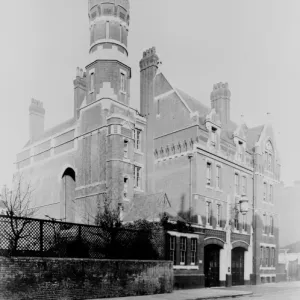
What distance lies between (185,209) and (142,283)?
13482 mm

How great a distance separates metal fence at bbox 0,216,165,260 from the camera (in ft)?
59.5

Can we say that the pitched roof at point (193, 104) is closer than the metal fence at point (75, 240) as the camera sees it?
No

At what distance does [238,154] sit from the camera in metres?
41.4

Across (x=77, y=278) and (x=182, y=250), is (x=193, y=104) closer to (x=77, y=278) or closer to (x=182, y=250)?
(x=182, y=250)

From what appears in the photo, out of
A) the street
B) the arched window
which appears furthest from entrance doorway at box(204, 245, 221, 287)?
the arched window

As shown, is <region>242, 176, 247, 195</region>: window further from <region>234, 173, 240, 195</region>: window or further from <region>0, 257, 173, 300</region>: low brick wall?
<region>0, 257, 173, 300</region>: low brick wall

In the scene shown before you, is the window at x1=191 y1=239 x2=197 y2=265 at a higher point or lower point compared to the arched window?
lower

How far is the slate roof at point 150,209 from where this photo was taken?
31.1 m

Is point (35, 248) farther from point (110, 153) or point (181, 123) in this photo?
point (181, 123)

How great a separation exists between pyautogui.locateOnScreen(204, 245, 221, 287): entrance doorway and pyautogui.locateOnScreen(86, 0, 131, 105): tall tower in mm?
14628

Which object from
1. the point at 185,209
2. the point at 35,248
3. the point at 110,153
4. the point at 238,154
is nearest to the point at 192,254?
the point at 185,209

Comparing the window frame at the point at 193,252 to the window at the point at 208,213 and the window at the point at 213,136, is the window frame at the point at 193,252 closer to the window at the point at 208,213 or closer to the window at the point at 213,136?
the window at the point at 208,213

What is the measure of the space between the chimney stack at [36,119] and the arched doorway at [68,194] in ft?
33.7

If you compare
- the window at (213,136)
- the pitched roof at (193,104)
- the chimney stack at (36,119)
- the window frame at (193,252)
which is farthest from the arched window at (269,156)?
the chimney stack at (36,119)
